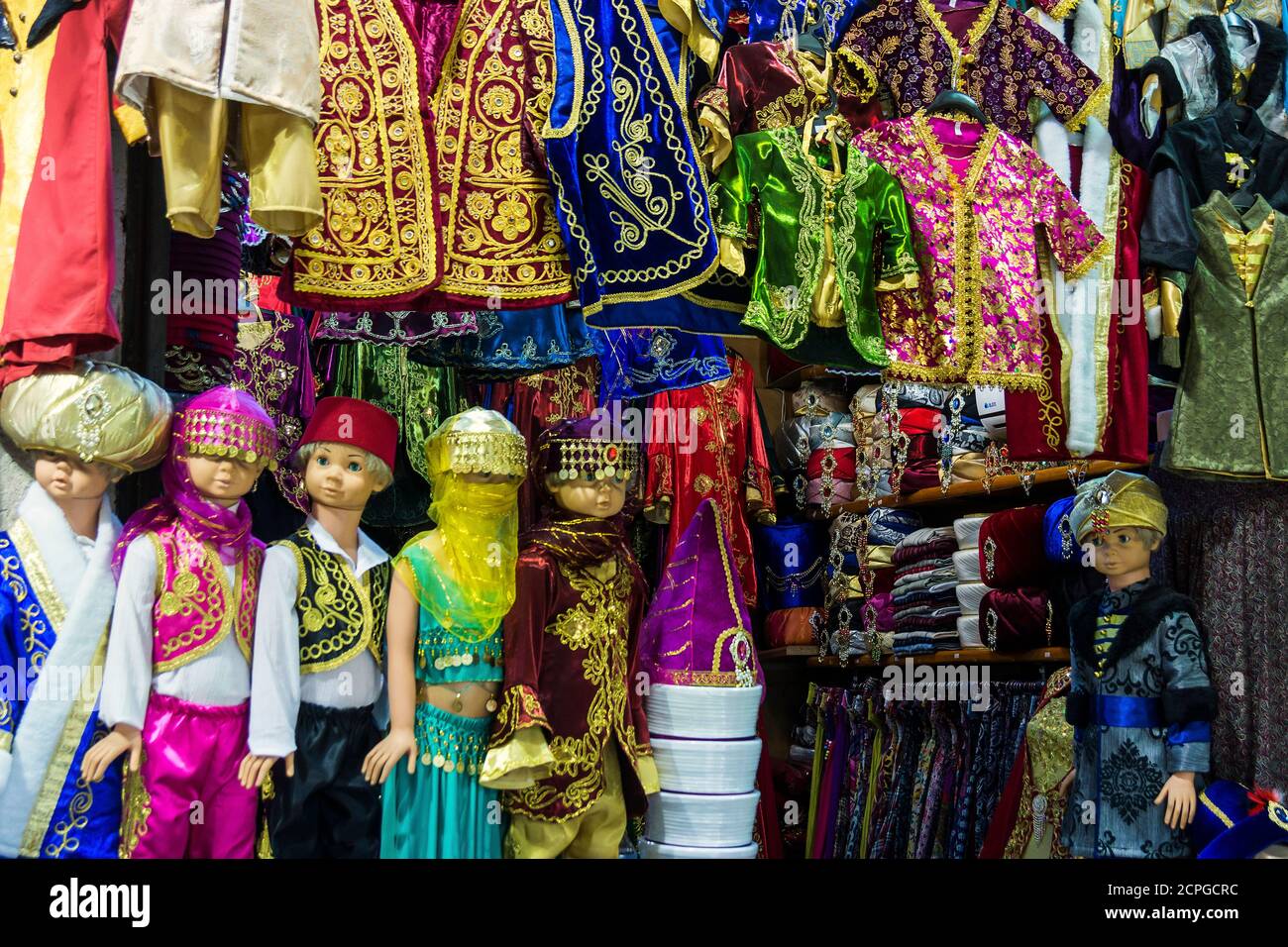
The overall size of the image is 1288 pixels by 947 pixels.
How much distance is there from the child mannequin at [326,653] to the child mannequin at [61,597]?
331 millimetres

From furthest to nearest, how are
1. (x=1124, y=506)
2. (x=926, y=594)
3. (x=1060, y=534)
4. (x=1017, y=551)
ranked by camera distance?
1. (x=926, y=594)
2. (x=1017, y=551)
3. (x=1060, y=534)
4. (x=1124, y=506)

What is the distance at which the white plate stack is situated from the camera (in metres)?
3.35

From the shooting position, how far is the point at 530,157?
3182 millimetres

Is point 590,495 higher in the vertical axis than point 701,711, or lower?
higher

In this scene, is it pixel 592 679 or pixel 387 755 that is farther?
pixel 592 679

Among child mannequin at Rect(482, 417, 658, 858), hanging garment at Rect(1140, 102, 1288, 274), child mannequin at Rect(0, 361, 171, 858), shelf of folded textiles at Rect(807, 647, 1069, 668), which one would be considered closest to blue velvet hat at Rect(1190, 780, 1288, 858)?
shelf of folded textiles at Rect(807, 647, 1069, 668)

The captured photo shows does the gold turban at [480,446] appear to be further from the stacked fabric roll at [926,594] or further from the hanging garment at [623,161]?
the stacked fabric roll at [926,594]

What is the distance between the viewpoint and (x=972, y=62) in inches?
149

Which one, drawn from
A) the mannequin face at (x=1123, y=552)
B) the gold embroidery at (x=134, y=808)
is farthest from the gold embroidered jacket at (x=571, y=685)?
the mannequin face at (x=1123, y=552)

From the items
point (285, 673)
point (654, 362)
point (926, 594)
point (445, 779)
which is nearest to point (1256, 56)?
point (654, 362)

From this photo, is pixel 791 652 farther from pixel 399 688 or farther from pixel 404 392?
pixel 399 688

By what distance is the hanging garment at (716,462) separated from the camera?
207 inches

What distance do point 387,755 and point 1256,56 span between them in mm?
3307
